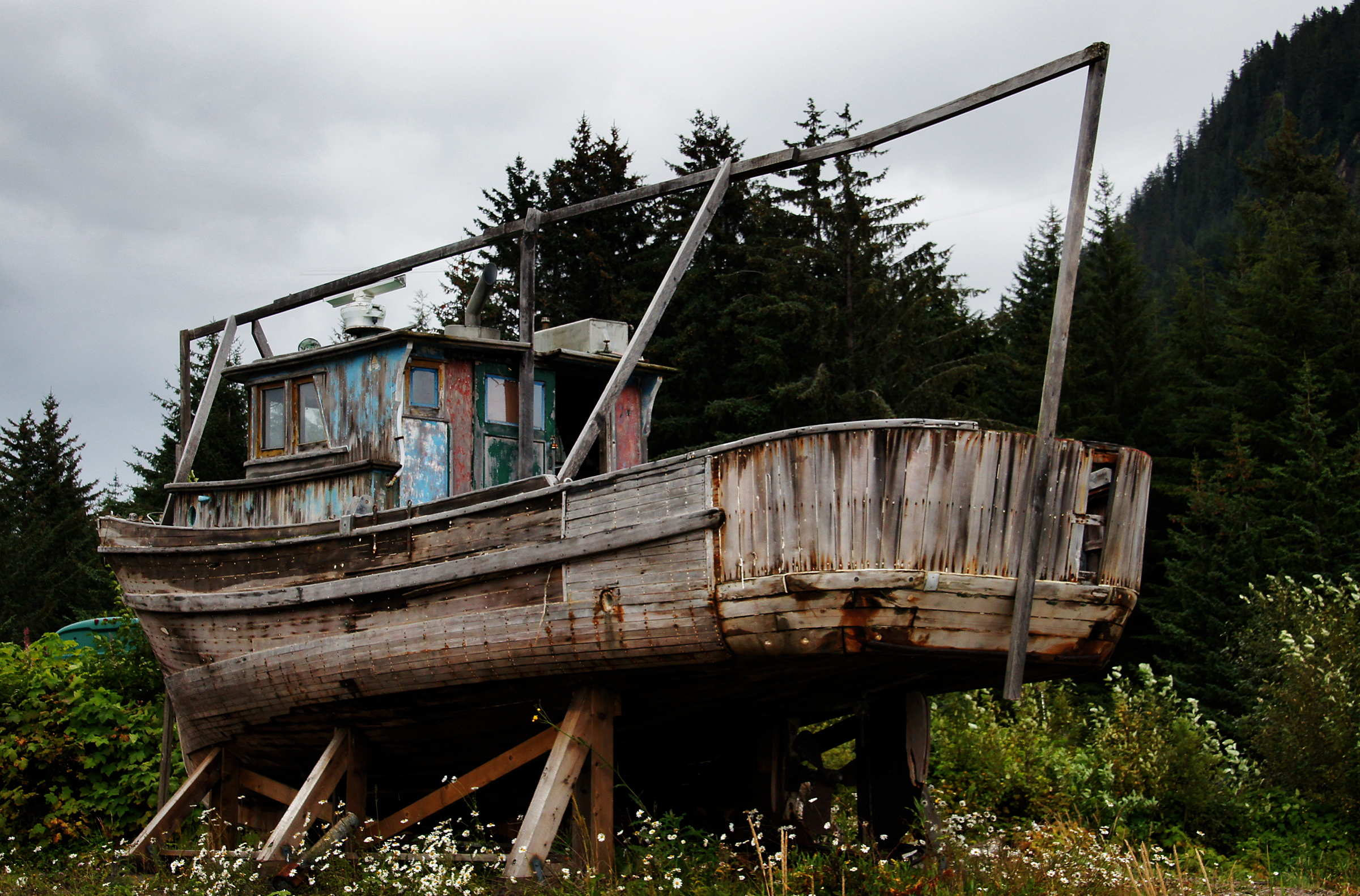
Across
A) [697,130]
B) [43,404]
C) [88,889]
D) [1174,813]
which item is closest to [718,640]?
[88,889]

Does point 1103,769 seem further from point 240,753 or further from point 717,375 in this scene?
point 717,375

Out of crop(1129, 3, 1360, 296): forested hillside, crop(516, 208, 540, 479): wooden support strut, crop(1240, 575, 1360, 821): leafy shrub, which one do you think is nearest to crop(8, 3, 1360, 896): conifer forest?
crop(1240, 575, 1360, 821): leafy shrub

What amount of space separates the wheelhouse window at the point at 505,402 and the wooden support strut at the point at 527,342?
0.43m

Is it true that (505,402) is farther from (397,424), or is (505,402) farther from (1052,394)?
(1052,394)

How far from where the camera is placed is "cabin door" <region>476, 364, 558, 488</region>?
9820mm

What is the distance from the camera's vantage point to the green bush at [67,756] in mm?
11086

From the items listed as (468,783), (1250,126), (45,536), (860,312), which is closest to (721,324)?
(860,312)

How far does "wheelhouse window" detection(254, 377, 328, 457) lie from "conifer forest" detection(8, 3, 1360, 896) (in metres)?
3.62

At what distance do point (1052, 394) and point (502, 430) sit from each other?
5.00 meters

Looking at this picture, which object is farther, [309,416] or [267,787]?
[309,416]

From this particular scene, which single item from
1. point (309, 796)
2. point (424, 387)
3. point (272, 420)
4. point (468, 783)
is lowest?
point (309, 796)

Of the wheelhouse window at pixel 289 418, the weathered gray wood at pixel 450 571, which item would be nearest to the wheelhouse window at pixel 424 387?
the wheelhouse window at pixel 289 418

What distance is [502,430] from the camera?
995cm

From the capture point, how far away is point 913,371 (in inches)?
961
